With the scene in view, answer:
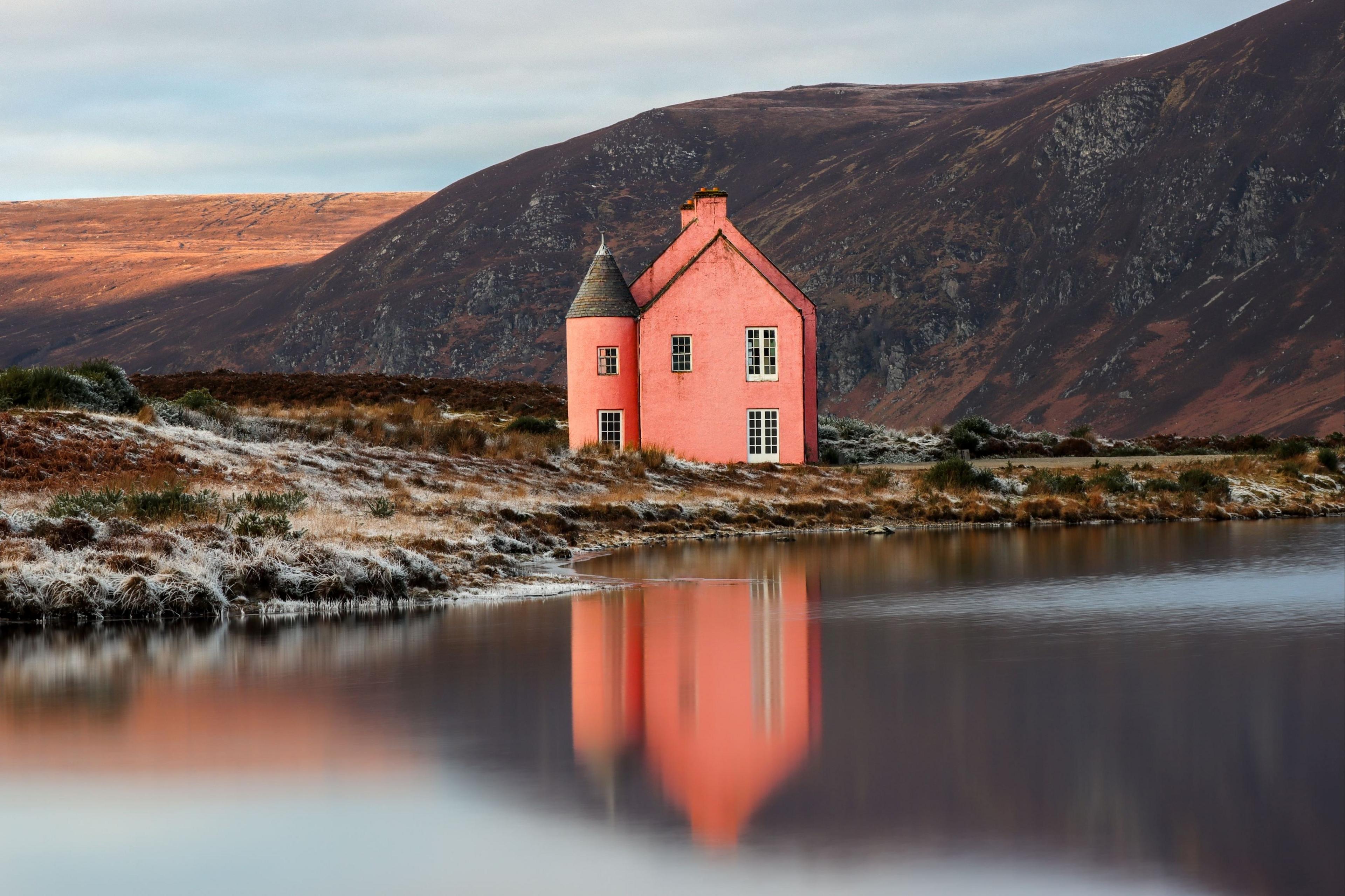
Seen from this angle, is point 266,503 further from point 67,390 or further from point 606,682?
point 67,390

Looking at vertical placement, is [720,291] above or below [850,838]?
above

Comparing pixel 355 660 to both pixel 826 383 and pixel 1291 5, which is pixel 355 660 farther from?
pixel 1291 5

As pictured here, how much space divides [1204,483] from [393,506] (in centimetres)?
2014

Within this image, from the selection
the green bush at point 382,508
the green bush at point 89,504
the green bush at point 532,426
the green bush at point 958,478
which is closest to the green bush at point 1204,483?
the green bush at point 958,478

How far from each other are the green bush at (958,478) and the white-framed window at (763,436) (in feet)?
20.2

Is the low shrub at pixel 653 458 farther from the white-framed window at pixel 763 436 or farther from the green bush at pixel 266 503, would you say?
the green bush at pixel 266 503

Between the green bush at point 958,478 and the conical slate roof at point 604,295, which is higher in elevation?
the conical slate roof at point 604,295

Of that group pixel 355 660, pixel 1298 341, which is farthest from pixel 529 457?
pixel 1298 341

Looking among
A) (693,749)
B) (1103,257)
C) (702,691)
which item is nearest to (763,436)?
(702,691)

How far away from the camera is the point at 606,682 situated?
14.4m

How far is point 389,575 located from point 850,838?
12.2 m

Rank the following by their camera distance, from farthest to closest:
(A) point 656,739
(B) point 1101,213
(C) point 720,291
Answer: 1. (B) point 1101,213
2. (C) point 720,291
3. (A) point 656,739

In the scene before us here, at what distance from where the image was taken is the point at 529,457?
36875 millimetres

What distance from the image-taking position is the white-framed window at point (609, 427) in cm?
4409
